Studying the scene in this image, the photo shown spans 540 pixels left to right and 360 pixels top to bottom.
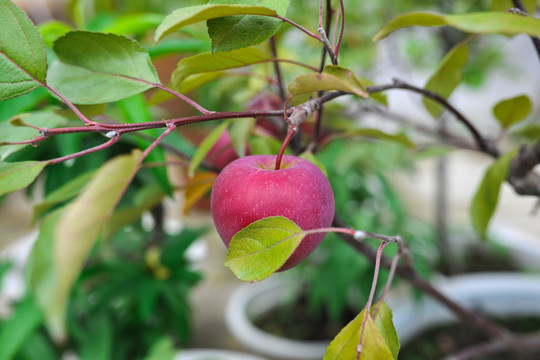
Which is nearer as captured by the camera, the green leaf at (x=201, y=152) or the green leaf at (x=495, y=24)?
the green leaf at (x=495, y=24)

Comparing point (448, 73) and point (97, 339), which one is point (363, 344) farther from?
point (97, 339)

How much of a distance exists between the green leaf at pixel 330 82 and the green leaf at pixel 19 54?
95 millimetres

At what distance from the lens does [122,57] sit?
0.58 feet

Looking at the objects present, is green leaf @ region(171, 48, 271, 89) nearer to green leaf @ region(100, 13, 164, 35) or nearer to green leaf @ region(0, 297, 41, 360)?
green leaf @ region(100, 13, 164, 35)

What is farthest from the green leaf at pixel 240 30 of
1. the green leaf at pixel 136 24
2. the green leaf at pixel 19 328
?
the green leaf at pixel 19 328

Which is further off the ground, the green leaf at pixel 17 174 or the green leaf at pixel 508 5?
the green leaf at pixel 508 5

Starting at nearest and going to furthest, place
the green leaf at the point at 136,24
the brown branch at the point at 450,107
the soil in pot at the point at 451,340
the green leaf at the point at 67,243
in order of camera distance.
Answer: the green leaf at the point at 67,243 < the brown branch at the point at 450,107 < the green leaf at the point at 136,24 < the soil in pot at the point at 451,340

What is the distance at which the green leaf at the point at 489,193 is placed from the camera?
25cm

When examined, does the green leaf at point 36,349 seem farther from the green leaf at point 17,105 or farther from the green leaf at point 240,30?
the green leaf at point 240,30

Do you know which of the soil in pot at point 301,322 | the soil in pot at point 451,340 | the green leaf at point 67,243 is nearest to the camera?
the green leaf at point 67,243

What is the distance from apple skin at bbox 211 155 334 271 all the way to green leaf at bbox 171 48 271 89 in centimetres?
4

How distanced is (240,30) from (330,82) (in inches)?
1.6

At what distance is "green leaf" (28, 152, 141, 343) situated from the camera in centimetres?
9

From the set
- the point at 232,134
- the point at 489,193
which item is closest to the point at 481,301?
the point at 489,193
